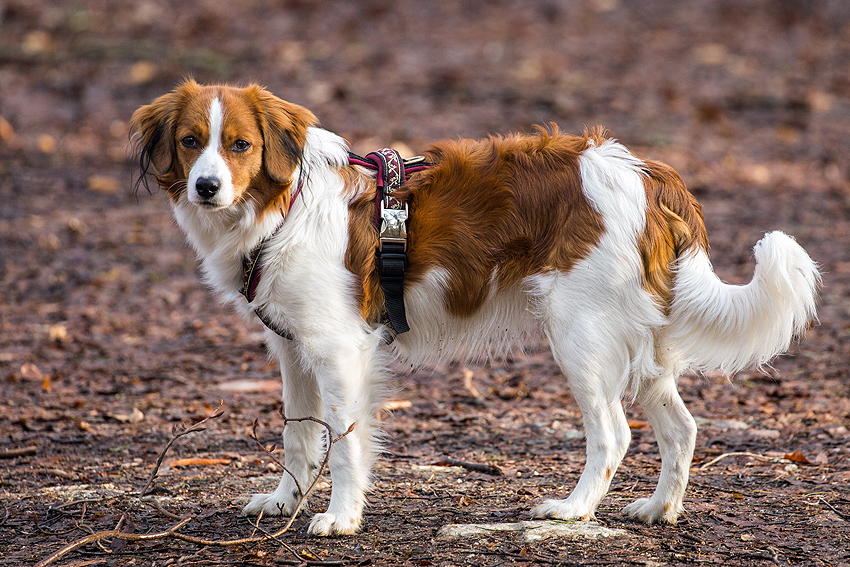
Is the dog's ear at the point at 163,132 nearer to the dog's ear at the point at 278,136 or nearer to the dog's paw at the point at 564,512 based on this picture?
the dog's ear at the point at 278,136

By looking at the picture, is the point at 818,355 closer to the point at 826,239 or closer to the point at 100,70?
the point at 826,239

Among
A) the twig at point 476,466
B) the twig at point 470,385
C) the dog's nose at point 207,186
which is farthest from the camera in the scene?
the twig at point 470,385

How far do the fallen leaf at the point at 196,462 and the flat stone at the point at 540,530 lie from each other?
64.6 inches

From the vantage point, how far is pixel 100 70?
13273 millimetres

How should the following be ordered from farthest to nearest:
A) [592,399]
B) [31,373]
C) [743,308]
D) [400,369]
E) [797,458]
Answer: [31,373]
[400,369]
[797,458]
[592,399]
[743,308]

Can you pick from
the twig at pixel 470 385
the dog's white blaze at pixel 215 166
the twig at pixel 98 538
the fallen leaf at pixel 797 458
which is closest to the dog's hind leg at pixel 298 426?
the twig at pixel 98 538

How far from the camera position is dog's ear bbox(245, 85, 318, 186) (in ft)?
13.0

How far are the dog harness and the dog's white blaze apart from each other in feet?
1.04

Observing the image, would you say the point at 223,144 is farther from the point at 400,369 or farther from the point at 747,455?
the point at 747,455

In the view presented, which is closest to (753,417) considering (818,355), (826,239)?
(818,355)

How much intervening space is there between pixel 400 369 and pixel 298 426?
1.57m

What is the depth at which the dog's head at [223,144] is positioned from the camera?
3799 mm

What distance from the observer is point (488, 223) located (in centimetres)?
405

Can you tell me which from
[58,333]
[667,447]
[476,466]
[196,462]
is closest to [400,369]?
[476,466]
